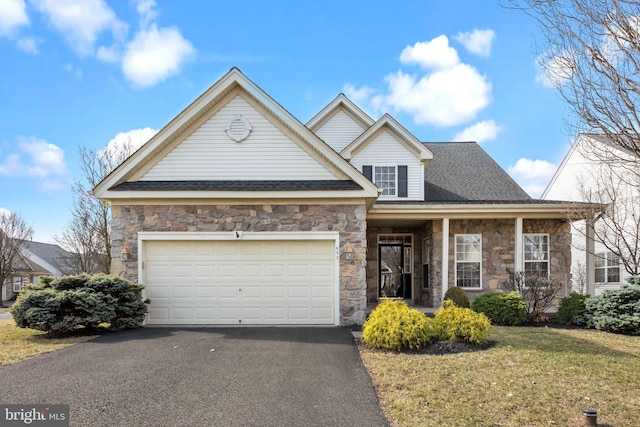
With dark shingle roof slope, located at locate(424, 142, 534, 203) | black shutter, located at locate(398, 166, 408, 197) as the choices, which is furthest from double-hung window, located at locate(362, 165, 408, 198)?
dark shingle roof slope, located at locate(424, 142, 534, 203)

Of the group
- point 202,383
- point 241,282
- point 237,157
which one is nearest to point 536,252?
point 241,282

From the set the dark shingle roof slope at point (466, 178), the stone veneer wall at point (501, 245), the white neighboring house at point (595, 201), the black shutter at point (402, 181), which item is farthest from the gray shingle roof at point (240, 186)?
the white neighboring house at point (595, 201)

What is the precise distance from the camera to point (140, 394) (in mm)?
5348

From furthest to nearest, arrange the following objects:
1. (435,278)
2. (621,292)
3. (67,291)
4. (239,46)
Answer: (435,278) → (239,46) → (621,292) → (67,291)

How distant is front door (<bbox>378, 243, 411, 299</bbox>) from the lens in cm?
1619

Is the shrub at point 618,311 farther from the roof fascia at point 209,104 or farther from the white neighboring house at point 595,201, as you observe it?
the roof fascia at point 209,104

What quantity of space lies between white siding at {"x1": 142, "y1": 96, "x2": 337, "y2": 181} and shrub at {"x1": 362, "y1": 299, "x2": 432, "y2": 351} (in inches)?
162

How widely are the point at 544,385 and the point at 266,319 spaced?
20.9 feet

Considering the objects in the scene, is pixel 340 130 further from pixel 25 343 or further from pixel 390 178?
pixel 25 343

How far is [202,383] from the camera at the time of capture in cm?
576

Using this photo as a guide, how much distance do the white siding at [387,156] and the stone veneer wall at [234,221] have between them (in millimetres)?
4998

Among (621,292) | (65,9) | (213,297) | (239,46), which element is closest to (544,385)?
(621,292)

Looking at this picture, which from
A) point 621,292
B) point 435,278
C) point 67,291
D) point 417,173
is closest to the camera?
point 67,291

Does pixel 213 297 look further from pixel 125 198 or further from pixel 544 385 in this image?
pixel 544 385
